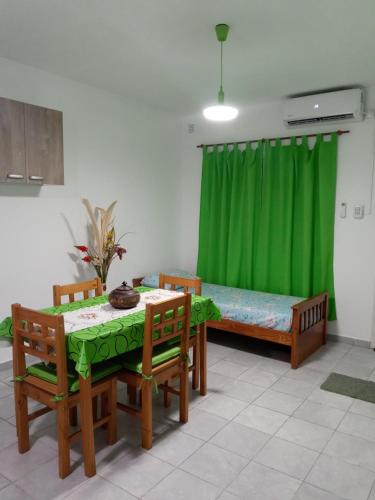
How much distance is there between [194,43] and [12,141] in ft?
5.11

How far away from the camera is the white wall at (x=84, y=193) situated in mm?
3396

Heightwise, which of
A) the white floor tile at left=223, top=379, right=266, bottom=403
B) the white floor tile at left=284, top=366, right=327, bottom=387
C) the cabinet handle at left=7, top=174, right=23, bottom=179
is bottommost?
the white floor tile at left=223, top=379, right=266, bottom=403

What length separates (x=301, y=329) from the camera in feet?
11.8

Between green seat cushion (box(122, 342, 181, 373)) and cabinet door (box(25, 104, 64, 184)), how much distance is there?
1665 mm

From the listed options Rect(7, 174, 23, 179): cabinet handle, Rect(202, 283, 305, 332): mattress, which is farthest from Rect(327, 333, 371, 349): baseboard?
Rect(7, 174, 23, 179): cabinet handle

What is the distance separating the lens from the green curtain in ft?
13.6

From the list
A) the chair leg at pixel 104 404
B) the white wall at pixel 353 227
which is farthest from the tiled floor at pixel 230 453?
the white wall at pixel 353 227

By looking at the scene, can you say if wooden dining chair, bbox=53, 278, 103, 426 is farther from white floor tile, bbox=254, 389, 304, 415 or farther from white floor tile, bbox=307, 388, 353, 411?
white floor tile, bbox=307, 388, 353, 411

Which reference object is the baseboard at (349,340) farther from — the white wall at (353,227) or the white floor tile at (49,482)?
the white floor tile at (49,482)

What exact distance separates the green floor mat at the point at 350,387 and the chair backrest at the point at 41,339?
2.18m

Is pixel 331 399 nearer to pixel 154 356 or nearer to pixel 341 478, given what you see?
pixel 341 478

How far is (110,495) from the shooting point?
6.46 ft

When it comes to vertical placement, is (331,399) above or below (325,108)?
below

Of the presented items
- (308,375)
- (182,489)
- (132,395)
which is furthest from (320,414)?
(132,395)
